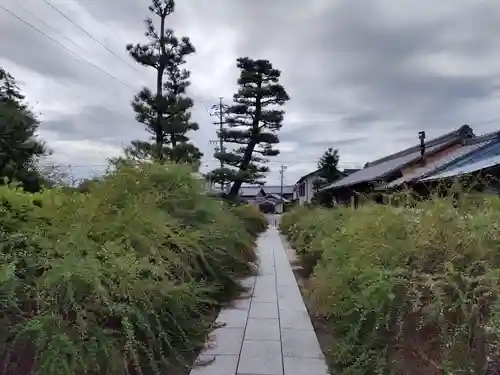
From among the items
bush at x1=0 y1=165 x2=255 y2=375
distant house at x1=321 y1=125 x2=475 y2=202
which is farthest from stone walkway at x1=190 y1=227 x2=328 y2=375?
distant house at x1=321 y1=125 x2=475 y2=202

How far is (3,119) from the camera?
13641mm

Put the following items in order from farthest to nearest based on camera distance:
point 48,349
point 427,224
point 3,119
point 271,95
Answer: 1. point 271,95
2. point 3,119
3. point 427,224
4. point 48,349

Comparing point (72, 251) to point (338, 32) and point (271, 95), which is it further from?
point (271, 95)

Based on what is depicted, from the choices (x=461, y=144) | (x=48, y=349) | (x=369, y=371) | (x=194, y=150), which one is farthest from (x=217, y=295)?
(x=461, y=144)

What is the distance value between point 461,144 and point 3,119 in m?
18.2

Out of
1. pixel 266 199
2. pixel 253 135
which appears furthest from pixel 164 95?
pixel 266 199

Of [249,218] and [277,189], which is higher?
[277,189]

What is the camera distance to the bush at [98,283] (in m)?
2.46

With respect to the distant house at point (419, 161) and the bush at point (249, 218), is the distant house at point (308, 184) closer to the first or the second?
the distant house at point (419, 161)

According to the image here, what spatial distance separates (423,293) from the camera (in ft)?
9.12

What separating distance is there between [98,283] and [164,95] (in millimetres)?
18162

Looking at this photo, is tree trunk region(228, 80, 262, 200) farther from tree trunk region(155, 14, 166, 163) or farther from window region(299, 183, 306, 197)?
window region(299, 183, 306, 197)

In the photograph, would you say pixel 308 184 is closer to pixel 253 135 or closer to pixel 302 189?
pixel 302 189

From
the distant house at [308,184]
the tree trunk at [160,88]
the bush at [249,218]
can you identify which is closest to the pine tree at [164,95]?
the tree trunk at [160,88]
